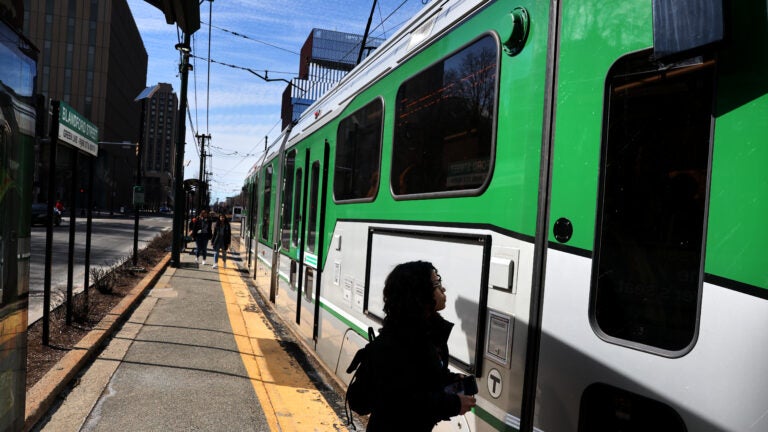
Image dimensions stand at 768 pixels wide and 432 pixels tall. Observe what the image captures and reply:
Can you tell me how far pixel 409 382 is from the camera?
7.06 ft

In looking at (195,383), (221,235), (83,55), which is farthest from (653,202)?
(83,55)

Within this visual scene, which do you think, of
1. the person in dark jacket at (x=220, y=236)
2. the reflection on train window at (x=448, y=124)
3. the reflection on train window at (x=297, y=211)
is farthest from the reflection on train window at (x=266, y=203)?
the reflection on train window at (x=448, y=124)

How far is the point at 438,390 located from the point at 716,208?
1.18 meters

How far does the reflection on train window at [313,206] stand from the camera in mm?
6117

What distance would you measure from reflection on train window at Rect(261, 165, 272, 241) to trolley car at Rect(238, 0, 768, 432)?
764cm

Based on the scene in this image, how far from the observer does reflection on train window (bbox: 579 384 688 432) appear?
5.74 ft

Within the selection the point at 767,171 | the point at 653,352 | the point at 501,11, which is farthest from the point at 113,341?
the point at 767,171

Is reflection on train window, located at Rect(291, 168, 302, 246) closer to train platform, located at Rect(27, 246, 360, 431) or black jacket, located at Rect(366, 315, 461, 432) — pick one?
A: train platform, located at Rect(27, 246, 360, 431)

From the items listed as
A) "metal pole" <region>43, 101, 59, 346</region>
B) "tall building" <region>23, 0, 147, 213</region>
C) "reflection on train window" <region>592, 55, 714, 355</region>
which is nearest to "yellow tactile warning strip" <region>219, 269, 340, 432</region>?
"metal pole" <region>43, 101, 59, 346</region>

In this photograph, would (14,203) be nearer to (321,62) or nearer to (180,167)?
(180,167)

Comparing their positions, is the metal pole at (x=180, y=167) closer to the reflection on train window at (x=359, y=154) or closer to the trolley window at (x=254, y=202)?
the trolley window at (x=254, y=202)

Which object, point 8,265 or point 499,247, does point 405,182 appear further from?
point 8,265

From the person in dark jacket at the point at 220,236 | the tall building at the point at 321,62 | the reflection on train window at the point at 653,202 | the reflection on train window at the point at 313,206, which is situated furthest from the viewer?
the tall building at the point at 321,62

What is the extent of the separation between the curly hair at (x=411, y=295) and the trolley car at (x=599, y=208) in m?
0.37
